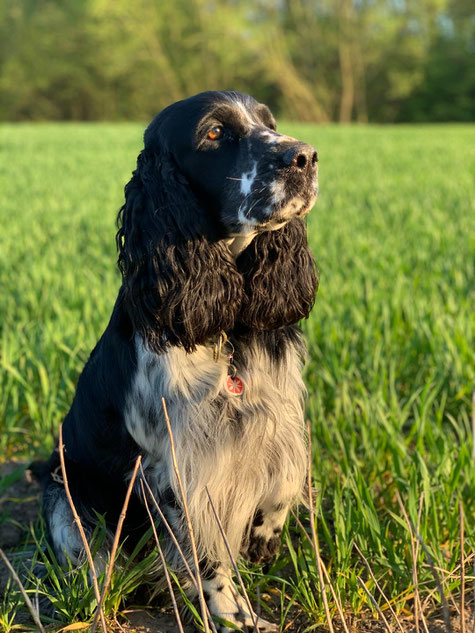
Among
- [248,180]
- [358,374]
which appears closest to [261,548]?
[358,374]

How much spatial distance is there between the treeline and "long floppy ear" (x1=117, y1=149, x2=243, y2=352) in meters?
44.6

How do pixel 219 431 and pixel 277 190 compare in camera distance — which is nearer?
pixel 277 190

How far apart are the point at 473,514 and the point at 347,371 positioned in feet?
3.83

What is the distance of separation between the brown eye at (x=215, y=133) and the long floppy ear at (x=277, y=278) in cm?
36

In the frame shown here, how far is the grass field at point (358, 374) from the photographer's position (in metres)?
2.21

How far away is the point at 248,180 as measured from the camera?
2.00 metres

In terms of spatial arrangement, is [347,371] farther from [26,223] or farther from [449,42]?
[449,42]

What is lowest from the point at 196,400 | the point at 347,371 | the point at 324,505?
the point at 324,505

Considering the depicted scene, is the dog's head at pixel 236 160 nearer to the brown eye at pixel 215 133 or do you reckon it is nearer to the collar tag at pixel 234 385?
the brown eye at pixel 215 133

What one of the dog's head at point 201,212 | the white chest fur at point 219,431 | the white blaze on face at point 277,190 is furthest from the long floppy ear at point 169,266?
the white blaze on face at point 277,190

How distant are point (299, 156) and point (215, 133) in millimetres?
325

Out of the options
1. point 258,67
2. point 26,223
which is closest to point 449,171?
point 26,223

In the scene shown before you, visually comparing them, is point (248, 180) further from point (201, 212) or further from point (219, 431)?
point (219, 431)

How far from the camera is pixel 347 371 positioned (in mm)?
3479
